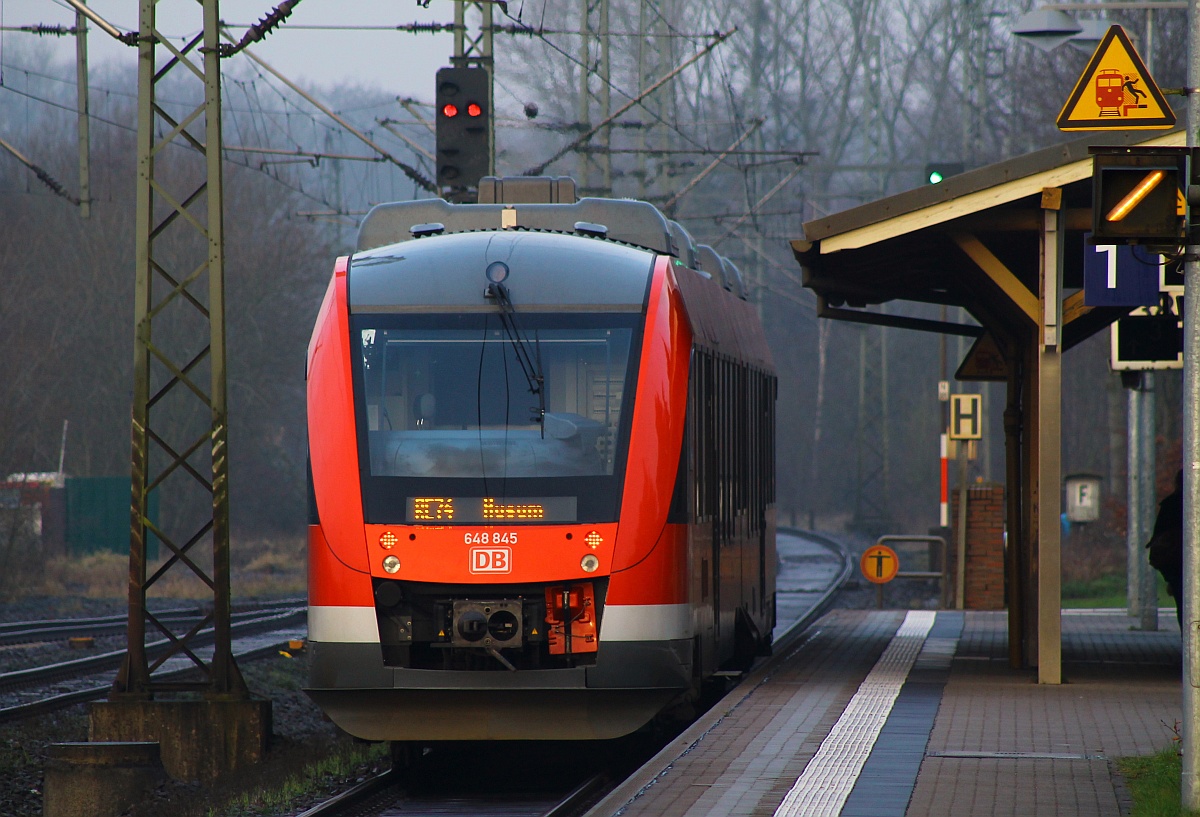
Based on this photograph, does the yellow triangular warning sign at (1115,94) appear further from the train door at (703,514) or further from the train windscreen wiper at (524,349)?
the train windscreen wiper at (524,349)

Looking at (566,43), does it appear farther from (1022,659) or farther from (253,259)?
(1022,659)

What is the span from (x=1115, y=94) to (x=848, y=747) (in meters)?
3.75

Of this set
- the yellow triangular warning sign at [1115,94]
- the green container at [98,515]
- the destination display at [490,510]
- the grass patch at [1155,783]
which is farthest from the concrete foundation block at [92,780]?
the green container at [98,515]

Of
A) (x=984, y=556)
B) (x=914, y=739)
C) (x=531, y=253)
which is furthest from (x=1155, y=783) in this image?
(x=984, y=556)

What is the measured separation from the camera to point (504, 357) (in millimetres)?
10234

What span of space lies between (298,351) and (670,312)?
115ft

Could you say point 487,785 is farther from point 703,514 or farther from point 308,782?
point 703,514

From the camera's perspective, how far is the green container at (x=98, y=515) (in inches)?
1465

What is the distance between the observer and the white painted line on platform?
7.55 m

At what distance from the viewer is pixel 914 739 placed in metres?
9.51

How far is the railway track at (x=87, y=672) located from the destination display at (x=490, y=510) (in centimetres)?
513

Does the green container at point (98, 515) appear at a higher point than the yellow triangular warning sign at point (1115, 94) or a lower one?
lower

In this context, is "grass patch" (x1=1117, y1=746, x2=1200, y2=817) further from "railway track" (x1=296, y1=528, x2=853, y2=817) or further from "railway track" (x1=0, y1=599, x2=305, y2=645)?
"railway track" (x1=0, y1=599, x2=305, y2=645)

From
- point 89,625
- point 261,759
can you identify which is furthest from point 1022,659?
point 89,625
